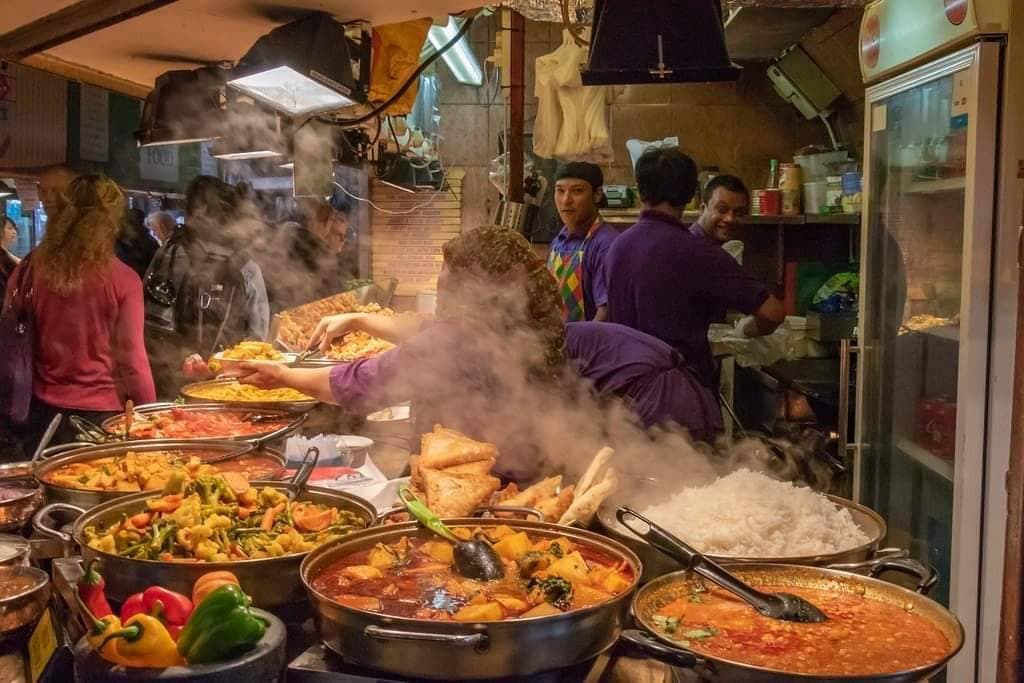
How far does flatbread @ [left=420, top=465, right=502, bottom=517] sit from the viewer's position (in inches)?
92.2

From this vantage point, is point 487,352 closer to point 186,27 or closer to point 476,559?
point 476,559

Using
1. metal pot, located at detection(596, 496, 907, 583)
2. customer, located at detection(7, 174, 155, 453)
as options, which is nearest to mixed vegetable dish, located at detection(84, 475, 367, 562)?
metal pot, located at detection(596, 496, 907, 583)

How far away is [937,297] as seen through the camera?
14.2 feet

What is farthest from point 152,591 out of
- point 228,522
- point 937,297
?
point 937,297

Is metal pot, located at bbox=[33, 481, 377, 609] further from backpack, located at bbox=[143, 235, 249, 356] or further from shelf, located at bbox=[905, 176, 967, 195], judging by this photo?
backpack, located at bbox=[143, 235, 249, 356]

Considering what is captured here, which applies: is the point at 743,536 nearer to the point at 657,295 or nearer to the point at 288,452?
the point at 288,452

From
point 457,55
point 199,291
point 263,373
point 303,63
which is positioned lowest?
point 263,373

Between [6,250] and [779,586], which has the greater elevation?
[6,250]

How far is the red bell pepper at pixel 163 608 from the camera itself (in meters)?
1.54

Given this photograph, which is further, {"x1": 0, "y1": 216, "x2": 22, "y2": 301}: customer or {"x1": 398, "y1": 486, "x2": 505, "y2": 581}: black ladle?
{"x1": 0, "y1": 216, "x2": 22, "y2": 301}: customer

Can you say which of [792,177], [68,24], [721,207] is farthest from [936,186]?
[68,24]

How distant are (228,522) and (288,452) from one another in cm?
143

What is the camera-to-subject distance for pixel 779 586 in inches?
76.6

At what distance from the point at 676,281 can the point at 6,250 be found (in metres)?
4.47
